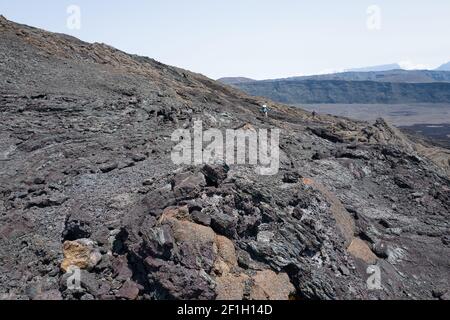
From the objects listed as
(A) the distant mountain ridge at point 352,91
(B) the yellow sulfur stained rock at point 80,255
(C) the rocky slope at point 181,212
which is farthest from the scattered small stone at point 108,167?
(A) the distant mountain ridge at point 352,91

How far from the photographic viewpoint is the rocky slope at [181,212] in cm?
850

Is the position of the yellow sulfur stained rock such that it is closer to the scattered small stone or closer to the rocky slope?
the rocky slope

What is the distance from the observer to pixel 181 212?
363 inches

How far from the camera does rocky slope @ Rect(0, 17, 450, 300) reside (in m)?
8.50

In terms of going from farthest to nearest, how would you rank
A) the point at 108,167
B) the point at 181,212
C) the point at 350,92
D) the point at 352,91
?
the point at 350,92 → the point at 352,91 → the point at 108,167 → the point at 181,212

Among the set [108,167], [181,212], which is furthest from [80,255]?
[108,167]

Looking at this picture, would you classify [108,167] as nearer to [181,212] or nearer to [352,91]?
[181,212]

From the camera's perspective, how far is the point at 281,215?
1020 centimetres

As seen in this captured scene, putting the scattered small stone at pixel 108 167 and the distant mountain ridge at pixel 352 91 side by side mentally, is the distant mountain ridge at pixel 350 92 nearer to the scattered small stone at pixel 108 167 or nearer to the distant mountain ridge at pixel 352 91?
the distant mountain ridge at pixel 352 91

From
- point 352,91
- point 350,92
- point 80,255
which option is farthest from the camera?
point 350,92

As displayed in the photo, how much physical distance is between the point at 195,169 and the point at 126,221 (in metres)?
2.47

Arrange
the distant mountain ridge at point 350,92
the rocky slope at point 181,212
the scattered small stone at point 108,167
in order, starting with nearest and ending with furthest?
1. the rocky slope at point 181,212
2. the scattered small stone at point 108,167
3. the distant mountain ridge at point 350,92

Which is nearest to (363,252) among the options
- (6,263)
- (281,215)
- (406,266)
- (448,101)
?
(406,266)

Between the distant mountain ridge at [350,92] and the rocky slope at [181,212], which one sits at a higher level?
the distant mountain ridge at [350,92]
